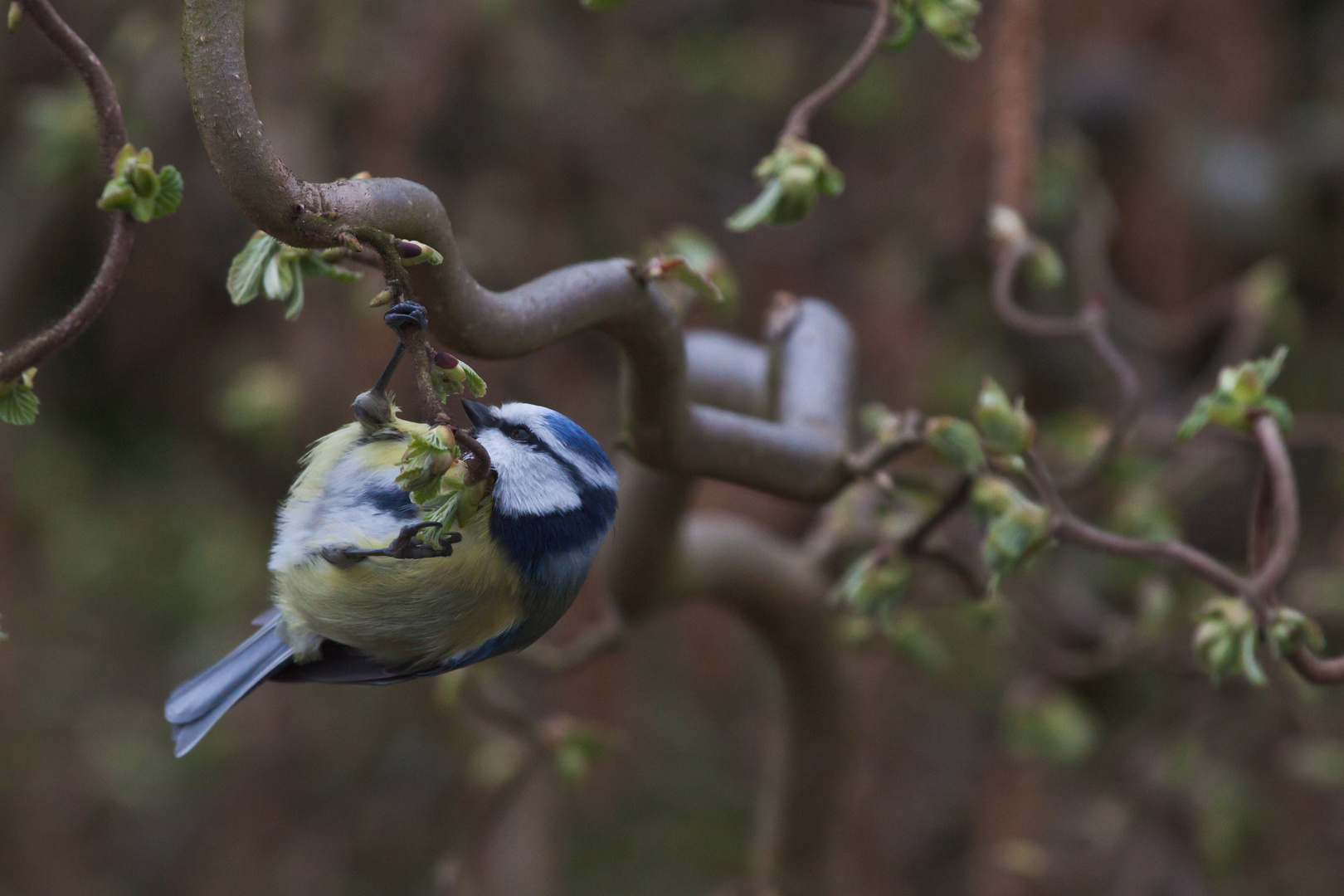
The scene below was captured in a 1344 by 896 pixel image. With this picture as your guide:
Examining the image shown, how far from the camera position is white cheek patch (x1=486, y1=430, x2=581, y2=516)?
4.58ft

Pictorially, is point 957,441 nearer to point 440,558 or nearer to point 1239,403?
point 1239,403

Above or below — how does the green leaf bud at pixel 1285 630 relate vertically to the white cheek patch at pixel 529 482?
below

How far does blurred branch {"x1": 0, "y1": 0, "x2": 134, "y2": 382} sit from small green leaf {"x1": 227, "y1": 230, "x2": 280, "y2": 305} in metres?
0.09

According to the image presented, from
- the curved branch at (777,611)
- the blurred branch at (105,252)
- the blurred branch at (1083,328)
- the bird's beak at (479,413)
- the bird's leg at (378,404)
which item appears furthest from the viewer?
the curved branch at (777,611)

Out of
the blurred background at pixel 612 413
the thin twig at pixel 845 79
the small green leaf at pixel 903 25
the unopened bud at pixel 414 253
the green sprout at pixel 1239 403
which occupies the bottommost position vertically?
→ the blurred background at pixel 612 413

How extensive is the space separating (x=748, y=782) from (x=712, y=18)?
9.11ft

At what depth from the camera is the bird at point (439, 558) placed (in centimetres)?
140

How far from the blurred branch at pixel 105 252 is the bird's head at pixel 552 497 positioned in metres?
0.48

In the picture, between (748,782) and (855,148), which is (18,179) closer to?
(855,148)

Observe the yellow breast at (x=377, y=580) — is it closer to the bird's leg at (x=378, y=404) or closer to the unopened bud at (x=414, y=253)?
the bird's leg at (x=378, y=404)

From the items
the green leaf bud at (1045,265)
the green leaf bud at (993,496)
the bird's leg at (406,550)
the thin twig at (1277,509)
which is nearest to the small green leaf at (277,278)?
the bird's leg at (406,550)

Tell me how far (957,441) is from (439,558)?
602 mm

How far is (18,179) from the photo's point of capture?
3.28 meters

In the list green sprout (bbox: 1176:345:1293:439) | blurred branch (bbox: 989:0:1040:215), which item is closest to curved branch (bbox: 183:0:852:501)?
green sprout (bbox: 1176:345:1293:439)
